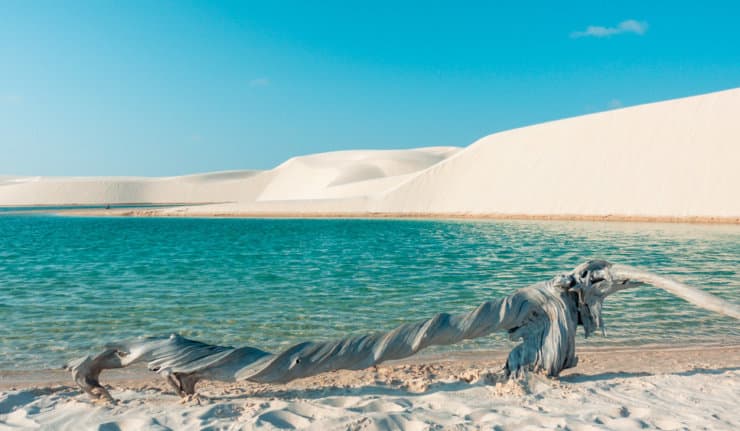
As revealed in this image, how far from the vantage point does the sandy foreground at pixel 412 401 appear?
3.59 metres

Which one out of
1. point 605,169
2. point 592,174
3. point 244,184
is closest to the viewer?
point 605,169

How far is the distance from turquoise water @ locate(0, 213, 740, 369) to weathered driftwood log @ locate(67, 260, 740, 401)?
5.71 ft

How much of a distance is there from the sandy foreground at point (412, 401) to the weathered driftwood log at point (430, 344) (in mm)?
181

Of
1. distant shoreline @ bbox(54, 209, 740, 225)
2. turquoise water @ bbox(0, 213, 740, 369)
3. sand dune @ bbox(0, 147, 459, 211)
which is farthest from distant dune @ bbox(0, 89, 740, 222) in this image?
sand dune @ bbox(0, 147, 459, 211)

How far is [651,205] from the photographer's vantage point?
122 feet

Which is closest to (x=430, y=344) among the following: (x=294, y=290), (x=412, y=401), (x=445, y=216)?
(x=412, y=401)

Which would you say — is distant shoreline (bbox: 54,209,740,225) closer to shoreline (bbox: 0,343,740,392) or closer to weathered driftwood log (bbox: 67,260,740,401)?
shoreline (bbox: 0,343,740,392)

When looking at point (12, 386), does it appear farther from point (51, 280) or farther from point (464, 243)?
point (464, 243)

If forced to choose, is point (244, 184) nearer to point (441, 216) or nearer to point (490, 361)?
point (441, 216)

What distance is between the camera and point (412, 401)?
13.4 feet

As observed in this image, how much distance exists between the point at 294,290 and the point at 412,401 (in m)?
6.24

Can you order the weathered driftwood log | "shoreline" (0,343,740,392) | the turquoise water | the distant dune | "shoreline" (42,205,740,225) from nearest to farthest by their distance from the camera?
the weathered driftwood log, "shoreline" (0,343,740,392), the turquoise water, "shoreline" (42,205,740,225), the distant dune

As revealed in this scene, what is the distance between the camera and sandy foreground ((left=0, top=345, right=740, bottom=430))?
11.8 ft

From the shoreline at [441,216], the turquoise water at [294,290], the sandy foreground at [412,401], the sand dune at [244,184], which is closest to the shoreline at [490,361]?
the sandy foreground at [412,401]
